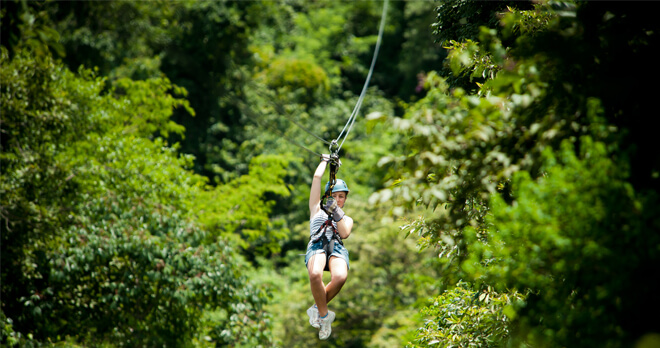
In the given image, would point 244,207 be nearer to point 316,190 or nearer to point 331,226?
point 316,190

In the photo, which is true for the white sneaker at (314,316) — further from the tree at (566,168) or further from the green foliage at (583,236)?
the green foliage at (583,236)

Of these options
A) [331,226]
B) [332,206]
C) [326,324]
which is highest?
[332,206]

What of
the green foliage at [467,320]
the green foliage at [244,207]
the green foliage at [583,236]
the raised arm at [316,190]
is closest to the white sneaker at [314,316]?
the raised arm at [316,190]

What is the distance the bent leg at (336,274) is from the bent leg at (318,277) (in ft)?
0.23

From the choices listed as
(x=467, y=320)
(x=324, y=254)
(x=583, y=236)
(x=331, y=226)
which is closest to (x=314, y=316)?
(x=324, y=254)

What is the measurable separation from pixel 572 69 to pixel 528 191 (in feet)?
2.47

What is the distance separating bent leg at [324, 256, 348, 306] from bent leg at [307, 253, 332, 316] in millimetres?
71

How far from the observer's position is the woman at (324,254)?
5.16m

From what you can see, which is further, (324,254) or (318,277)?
(324,254)

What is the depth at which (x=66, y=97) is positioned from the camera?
10.6m

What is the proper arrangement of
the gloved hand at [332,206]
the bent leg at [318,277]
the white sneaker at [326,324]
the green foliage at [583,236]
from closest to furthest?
the green foliage at [583,236]
the gloved hand at [332,206]
the bent leg at [318,277]
the white sneaker at [326,324]

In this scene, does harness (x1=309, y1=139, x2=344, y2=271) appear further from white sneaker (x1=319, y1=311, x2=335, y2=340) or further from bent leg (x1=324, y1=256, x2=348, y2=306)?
white sneaker (x1=319, y1=311, x2=335, y2=340)

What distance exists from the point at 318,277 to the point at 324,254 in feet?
0.66

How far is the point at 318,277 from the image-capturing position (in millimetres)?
5098
